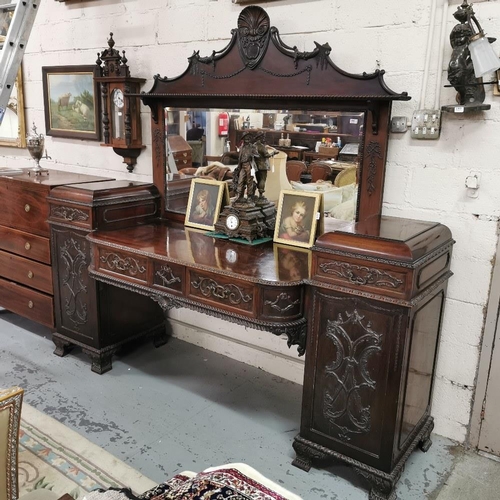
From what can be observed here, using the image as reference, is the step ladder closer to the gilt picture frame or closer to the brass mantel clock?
the brass mantel clock

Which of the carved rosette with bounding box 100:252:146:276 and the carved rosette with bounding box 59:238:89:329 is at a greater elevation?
the carved rosette with bounding box 100:252:146:276

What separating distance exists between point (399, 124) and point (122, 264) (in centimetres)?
142

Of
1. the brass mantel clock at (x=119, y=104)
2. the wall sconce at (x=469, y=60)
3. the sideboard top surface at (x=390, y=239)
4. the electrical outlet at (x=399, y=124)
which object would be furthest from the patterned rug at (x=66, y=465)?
the wall sconce at (x=469, y=60)

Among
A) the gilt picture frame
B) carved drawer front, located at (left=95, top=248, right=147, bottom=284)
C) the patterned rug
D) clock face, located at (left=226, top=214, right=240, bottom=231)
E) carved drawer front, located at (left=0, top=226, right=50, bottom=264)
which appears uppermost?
the gilt picture frame

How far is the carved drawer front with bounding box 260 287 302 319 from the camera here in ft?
6.37

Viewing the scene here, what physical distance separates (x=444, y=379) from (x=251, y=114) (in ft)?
5.16

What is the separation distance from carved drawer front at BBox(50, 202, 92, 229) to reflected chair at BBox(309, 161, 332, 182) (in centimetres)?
118

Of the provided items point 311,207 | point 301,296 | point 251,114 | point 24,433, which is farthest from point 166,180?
point 24,433

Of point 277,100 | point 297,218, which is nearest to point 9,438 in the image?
point 297,218

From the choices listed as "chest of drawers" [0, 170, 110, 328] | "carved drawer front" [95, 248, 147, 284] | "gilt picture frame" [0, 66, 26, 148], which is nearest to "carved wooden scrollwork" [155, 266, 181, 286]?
"carved drawer front" [95, 248, 147, 284]

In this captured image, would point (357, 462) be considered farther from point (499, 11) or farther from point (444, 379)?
point (499, 11)

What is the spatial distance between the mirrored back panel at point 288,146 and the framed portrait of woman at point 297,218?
4.6 inches

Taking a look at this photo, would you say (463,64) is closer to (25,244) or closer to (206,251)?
(206,251)

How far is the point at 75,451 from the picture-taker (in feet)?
7.32
